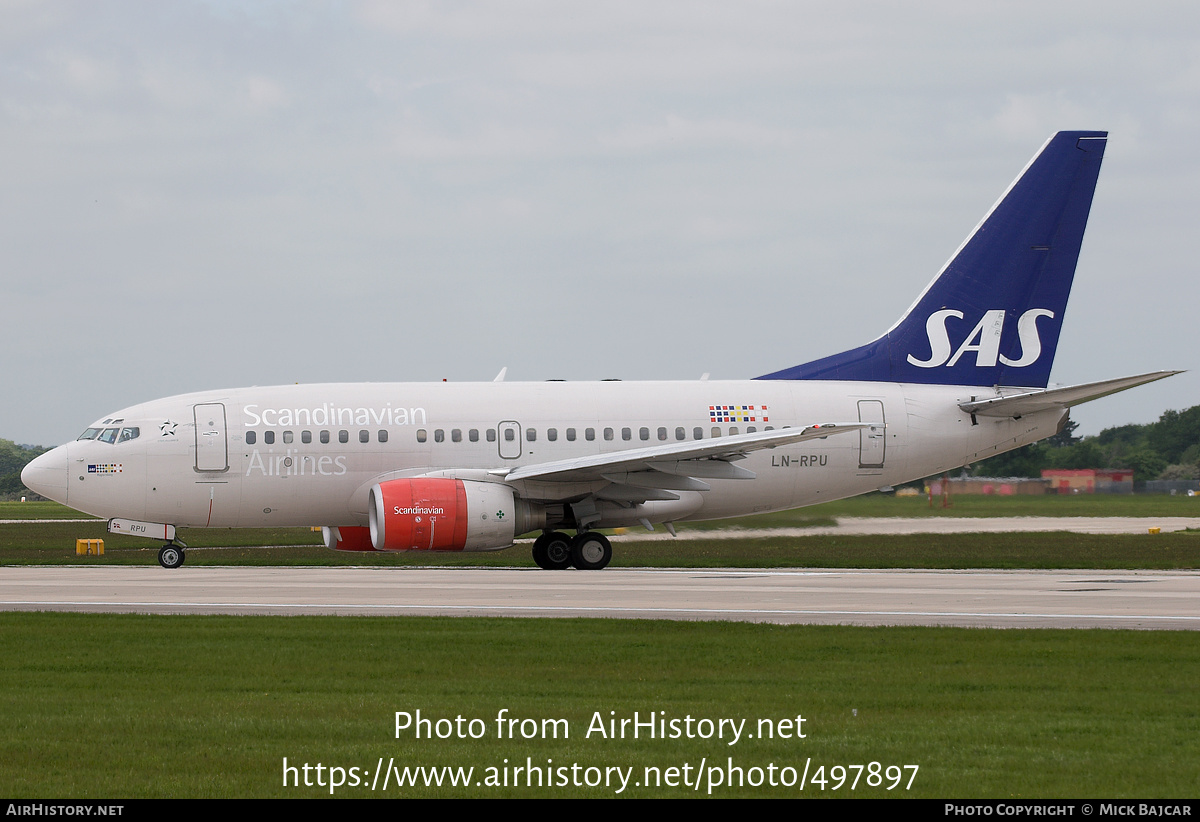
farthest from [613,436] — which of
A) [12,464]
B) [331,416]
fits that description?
[12,464]

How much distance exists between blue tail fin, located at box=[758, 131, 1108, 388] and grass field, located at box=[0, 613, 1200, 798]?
631 inches

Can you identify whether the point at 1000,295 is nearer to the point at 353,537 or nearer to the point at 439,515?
the point at 439,515

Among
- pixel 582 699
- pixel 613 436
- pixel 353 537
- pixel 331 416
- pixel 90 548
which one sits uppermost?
pixel 331 416

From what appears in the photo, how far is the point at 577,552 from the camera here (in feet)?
92.6

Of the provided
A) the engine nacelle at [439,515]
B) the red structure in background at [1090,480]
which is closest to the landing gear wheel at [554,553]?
the engine nacelle at [439,515]

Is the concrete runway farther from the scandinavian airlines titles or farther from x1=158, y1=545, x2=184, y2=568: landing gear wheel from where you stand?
the scandinavian airlines titles

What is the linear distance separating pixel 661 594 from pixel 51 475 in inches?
552

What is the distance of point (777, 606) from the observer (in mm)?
19094

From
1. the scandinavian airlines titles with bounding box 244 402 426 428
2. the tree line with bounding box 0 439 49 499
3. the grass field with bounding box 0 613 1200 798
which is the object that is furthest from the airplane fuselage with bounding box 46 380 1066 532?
the tree line with bounding box 0 439 49 499

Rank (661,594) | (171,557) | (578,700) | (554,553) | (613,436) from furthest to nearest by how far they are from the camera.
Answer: (613,436)
(171,557)
(554,553)
(661,594)
(578,700)

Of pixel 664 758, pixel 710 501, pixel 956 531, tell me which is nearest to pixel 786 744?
pixel 664 758

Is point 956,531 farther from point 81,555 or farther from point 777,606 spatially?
point 81,555

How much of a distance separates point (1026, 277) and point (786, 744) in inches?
943

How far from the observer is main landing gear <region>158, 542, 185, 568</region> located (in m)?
28.7
